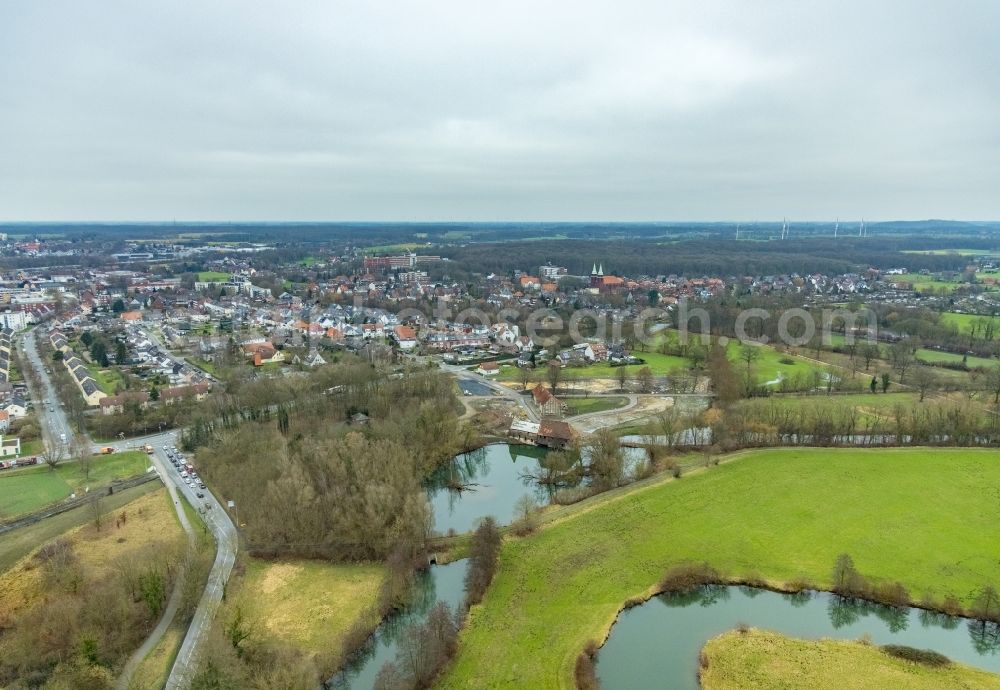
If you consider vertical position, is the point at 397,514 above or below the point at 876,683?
above

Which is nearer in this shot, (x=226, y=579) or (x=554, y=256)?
(x=226, y=579)

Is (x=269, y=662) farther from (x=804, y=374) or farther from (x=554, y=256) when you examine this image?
(x=554, y=256)

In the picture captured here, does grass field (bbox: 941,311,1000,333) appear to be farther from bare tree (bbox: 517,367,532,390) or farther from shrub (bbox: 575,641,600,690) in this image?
shrub (bbox: 575,641,600,690)

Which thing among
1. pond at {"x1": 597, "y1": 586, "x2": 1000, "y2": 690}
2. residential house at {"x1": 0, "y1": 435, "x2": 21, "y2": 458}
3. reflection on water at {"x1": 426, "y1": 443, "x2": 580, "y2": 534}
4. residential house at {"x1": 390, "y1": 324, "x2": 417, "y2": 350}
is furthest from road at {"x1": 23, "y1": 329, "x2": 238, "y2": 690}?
residential house at {"x1": 390, "y1": 324, "x2": 417, "y2": 350}

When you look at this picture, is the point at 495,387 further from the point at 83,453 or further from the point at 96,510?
the point at 96,510

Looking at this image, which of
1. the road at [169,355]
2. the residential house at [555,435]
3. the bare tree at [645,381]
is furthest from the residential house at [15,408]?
the bare tree at [645,381]

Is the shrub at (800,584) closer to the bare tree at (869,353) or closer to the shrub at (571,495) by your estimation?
the shrub at (571,495)

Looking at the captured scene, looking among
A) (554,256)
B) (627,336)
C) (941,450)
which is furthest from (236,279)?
(941,450)
